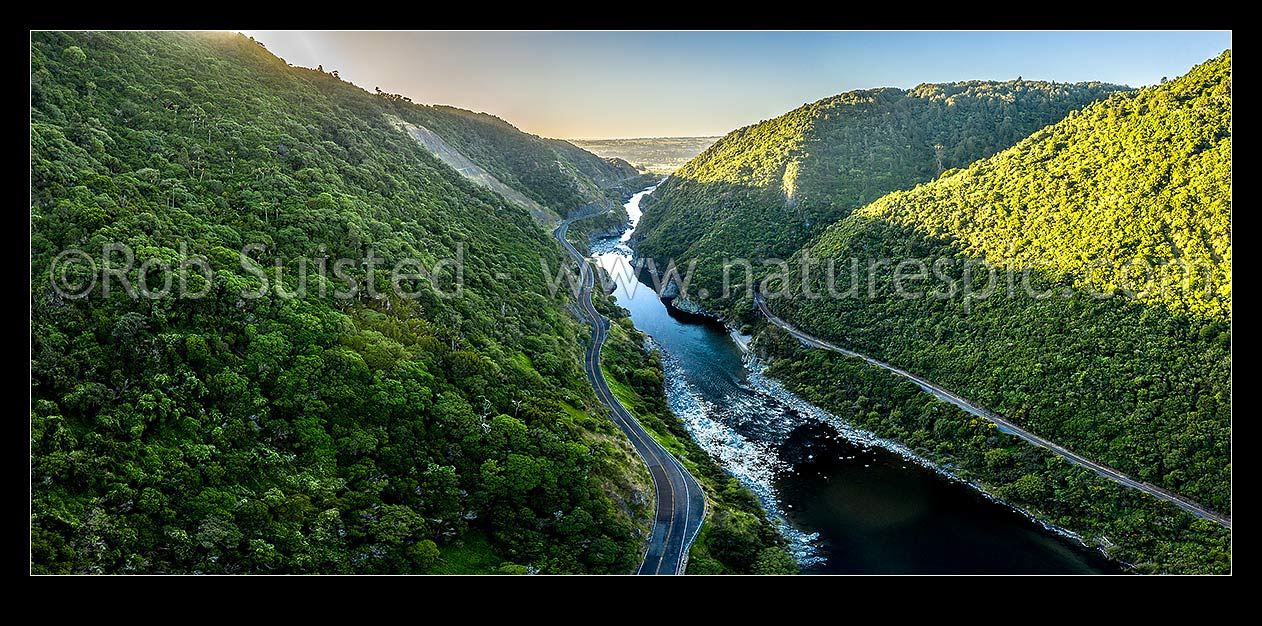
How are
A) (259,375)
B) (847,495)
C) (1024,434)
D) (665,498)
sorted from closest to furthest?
(259,375) < (665,498) < (847,495) < (1024,434)

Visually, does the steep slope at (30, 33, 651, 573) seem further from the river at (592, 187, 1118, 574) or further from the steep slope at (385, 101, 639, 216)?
the steep slope at (385, 101, 639, 216)

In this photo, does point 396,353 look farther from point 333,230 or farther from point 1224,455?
point 1224,455

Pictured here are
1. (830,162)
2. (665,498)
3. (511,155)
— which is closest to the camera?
(665,498)

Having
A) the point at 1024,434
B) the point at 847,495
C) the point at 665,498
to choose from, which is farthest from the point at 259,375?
the point at 1024,434

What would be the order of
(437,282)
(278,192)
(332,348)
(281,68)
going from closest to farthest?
(332,348) → (278,192) → (437,282) → (281,68)

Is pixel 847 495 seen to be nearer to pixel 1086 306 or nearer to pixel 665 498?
pixel 665 498

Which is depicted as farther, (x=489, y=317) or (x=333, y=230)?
(x=489, y=317)

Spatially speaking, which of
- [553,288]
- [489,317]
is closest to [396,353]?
[489,317]
